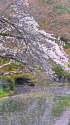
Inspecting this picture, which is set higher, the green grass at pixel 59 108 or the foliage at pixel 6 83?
the green grass at pixel 59 108

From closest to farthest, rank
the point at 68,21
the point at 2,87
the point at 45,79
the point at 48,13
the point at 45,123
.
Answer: the point at 45,123 → the point at 45,79 → the point at 2,87 → the point at 48,13 → the point at 68,21

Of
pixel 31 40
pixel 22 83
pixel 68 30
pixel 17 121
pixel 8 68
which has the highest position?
pixel 31 40

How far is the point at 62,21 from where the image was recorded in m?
23.1

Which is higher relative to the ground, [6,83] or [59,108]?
[59,108]

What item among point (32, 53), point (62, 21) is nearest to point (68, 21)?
point (62, 21)

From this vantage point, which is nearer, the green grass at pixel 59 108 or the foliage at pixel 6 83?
the green grass at pixel 59 108

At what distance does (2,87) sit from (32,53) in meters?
8.74

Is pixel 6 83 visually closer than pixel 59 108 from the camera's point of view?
No

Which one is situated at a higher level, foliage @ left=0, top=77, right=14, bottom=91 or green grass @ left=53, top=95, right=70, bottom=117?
green grass @ left=53, top=95, right=70, bottom=117

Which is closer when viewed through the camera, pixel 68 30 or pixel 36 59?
pixel 36 59

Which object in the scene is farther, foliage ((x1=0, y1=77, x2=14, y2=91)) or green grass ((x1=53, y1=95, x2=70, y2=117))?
foliage ((x1=0, y1=77, x2=14, y2=91))

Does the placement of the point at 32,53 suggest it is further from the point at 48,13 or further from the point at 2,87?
the point at 48,13

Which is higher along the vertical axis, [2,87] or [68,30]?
[68,30]

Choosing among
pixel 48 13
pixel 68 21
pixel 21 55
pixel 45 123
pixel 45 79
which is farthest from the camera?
pixel 68 21
